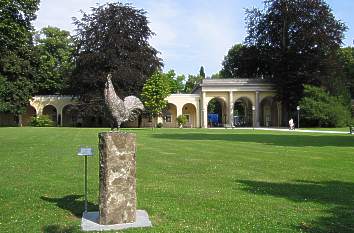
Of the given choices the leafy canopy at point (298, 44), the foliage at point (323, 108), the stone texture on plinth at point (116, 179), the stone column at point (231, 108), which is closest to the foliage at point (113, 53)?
the stone column at point (231, 108)

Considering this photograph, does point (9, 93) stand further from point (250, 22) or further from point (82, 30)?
point (250, 22)

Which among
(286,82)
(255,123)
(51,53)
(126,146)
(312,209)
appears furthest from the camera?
(51,53)

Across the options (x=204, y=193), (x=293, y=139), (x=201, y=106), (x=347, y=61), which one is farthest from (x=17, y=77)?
(x=204, y=193)

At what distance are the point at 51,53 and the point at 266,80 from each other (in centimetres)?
3287

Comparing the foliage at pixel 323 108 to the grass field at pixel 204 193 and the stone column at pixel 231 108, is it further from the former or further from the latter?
the grass field at pixel 204 193

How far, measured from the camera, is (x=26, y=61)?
197ft

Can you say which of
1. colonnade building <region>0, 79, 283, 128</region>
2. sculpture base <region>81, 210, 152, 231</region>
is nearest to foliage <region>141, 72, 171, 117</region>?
colonnade building <region>0, 79, 283, 128</region>

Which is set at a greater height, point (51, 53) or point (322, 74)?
point (51, 53)

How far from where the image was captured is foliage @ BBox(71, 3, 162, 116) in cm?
5859

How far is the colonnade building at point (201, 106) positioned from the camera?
6881 cm

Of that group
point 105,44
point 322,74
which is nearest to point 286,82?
point 322,74

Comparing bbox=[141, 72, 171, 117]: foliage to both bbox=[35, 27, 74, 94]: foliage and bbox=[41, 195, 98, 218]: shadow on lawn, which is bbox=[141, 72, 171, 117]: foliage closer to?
bbox=[35, 27, 74, 94]: foliage

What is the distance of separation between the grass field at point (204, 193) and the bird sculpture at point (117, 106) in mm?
1764

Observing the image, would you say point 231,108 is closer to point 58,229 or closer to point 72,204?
point 72,204
